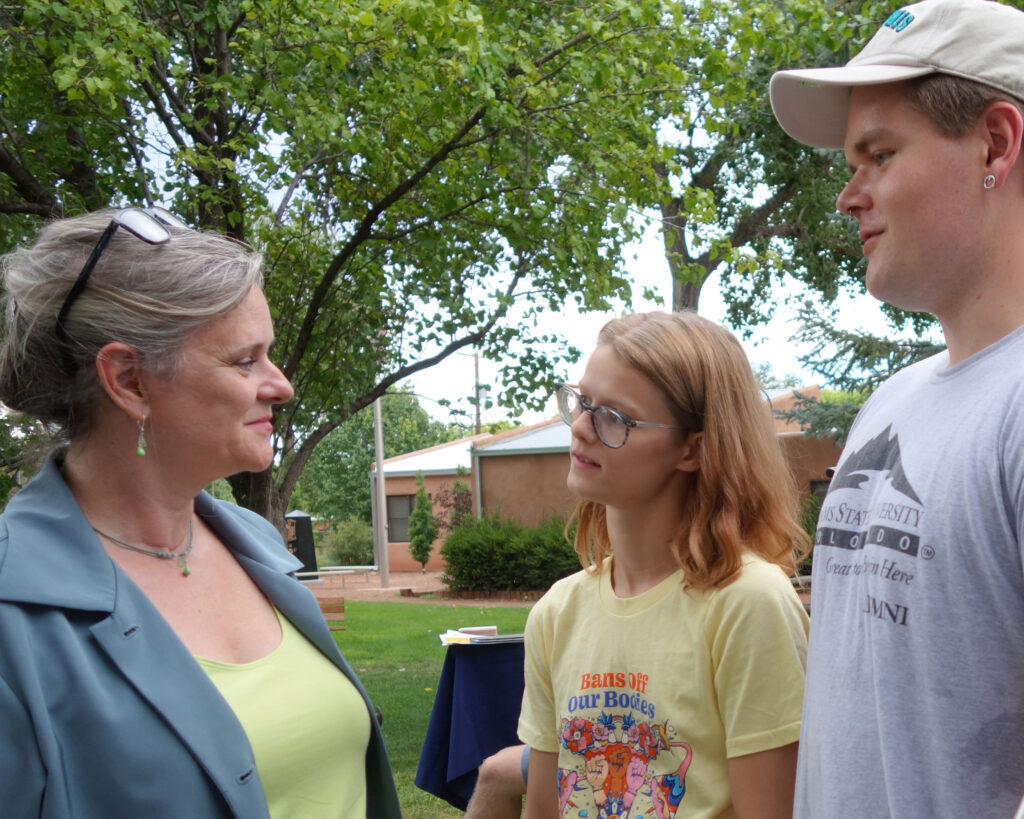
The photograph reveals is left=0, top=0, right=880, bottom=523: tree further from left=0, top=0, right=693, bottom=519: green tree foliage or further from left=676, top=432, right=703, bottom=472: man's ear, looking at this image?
left=676, top=432, right=703, bottom=472: man's ear

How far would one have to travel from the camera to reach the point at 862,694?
1563 mm

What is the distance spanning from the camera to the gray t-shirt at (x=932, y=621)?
1.41 m

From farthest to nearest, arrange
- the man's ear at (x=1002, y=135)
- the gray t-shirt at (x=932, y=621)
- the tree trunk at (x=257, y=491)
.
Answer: the tree trunk at (x=257, y=491)
the man's ear at (x=1002, y=135)
the gray t-shirt at (x=932, y=621)

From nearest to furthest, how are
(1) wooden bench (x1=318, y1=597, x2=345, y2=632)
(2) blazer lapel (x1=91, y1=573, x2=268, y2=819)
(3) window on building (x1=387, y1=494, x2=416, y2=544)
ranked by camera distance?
(2) blazer lapel (x1=91, y1=573, x2=268, y2=819) → (1) wooden bench (x1=318, y1=597, x2=345, y2=632) → (3) window on building (x1=387, y1=494, x2=416, y2=544)

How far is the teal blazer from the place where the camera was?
1.68 metres

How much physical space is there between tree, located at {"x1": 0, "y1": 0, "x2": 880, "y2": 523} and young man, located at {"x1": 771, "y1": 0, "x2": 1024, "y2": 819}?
4932 millimetres

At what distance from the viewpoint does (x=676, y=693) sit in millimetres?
2092

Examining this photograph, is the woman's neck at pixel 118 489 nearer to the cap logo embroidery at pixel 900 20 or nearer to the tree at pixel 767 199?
the cap logo embroidery at pixel 900 20

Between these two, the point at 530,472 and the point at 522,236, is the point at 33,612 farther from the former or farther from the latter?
the point at 530,472

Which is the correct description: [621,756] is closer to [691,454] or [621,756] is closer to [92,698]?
[691,454]

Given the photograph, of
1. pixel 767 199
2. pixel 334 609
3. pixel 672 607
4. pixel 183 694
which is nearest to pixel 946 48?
pixel 672 607

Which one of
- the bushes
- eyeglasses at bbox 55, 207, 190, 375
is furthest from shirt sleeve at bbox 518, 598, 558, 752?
the bushes

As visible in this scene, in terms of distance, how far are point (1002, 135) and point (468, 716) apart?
3616 millimetres

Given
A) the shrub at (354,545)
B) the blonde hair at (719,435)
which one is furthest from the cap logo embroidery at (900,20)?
the shrub at (354,545)
